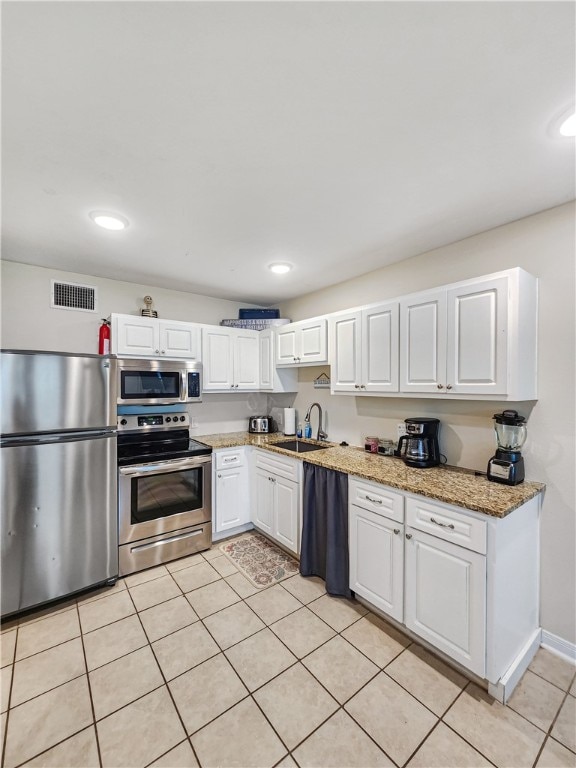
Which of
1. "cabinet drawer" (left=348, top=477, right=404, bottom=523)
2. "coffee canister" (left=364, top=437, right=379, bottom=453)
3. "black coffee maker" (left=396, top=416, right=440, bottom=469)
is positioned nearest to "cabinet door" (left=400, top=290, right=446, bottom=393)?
"black coffee maker" (left=396, top=416, right=440, bottom=469)

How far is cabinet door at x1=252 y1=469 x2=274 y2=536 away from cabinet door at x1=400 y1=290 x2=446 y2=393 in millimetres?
1514

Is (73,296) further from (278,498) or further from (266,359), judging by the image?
(278,498)

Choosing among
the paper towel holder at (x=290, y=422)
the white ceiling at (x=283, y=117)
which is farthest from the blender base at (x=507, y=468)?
the paper towel holder at (x=290, y=422)

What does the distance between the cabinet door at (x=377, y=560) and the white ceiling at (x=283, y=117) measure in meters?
1.91

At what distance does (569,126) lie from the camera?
51.7 inches

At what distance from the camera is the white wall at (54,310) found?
2.74 meters

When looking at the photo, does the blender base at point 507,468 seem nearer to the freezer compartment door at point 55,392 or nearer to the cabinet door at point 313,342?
the cabinet door at point 313,342

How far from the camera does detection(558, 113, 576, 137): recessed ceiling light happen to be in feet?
4.19

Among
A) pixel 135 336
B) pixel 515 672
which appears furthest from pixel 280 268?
pixel 515 672

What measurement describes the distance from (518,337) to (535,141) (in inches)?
35.7

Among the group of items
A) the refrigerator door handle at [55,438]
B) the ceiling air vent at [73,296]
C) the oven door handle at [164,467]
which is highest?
the ceiling air vent at [73,296]

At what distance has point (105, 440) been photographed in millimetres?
2445

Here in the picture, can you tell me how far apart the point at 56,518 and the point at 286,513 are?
1.68 metres

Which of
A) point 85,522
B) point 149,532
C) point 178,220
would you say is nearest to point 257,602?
point 149,532
